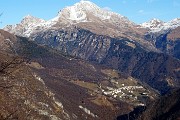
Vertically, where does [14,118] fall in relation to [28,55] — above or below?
below

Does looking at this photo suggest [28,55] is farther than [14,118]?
Yes

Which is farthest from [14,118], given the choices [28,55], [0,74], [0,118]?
[28,55]

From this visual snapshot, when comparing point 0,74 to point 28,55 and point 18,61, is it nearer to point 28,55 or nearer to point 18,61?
point 18,61

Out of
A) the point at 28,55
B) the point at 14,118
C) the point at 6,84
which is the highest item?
the point at 28,55

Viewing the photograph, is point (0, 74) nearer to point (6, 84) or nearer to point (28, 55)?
point (6, 84)

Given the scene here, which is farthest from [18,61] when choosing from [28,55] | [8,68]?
[28,55]

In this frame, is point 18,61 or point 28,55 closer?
point 18,61

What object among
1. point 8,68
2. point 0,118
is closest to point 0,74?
point 8,68
